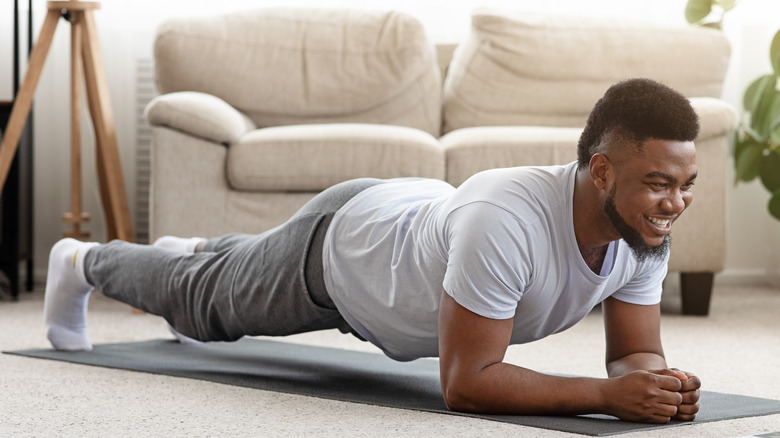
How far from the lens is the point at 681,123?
131 centimetres

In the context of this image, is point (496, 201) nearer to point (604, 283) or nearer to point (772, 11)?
point (604, 283)

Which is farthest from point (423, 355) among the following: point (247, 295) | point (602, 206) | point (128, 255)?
point (128, 255)

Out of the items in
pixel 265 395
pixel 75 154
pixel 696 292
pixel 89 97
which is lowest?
pixel 696 292

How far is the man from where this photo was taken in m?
1.33

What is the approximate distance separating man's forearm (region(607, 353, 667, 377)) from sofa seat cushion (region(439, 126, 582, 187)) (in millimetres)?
1263

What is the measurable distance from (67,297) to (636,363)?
3.87 ft

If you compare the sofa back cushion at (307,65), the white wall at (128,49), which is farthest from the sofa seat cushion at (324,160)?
the white wall at (128,49)

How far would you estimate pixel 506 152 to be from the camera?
9.21 ft

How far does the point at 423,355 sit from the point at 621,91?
563 millimetres

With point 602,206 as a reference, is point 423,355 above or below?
below

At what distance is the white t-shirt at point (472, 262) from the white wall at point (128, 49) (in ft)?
7.47

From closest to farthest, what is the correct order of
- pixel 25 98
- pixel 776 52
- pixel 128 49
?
pixel 25 98
pixel 776 52
pixel 128 49

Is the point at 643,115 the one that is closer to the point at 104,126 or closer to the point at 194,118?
the point at 194,118

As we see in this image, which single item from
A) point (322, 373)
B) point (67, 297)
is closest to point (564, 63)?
point (322, 373)
